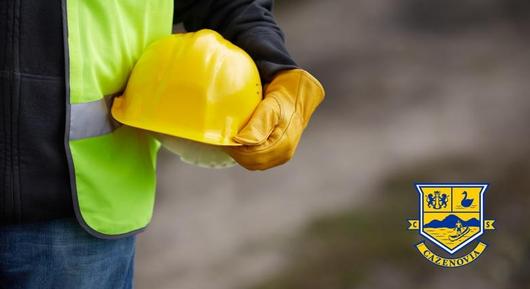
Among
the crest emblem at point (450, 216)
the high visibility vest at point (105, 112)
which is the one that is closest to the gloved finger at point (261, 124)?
the high visibility vest at point (105, 112)

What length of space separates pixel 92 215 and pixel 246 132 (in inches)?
9.1

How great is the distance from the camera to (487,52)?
168 cm

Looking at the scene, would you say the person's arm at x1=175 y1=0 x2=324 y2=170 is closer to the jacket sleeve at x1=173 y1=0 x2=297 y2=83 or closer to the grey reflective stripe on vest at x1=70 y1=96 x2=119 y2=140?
the jacket sleeve at x1=173 y1=0 x2=297 y2=83

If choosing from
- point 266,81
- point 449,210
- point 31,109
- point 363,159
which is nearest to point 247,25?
point 266,81

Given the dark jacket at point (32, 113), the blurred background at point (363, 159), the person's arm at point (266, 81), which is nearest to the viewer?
the dark jacket at point (32, 113)

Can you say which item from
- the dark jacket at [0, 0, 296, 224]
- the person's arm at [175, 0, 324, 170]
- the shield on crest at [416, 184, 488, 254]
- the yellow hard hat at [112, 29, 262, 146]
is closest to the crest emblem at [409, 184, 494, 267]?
the shield on crest at [416, 184, 488, 254]

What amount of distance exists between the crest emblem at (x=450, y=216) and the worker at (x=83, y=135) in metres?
0.94

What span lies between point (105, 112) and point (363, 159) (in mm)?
1046

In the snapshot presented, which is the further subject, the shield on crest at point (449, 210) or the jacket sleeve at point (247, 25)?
the shield on crest at point (449, 210)

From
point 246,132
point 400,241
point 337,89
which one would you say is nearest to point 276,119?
point 246,132

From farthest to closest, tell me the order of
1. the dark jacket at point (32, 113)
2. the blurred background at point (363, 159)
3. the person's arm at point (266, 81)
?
the blurred background at point (363, 159), the person's arm at point (266, 81), the dark jacket at point (32, 113)

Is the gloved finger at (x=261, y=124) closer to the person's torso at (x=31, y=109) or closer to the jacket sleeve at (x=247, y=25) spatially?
the jacket sleeve at (x=247, y=25)

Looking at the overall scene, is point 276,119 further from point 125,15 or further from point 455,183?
point 455,183

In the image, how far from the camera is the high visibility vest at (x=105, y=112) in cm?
72
